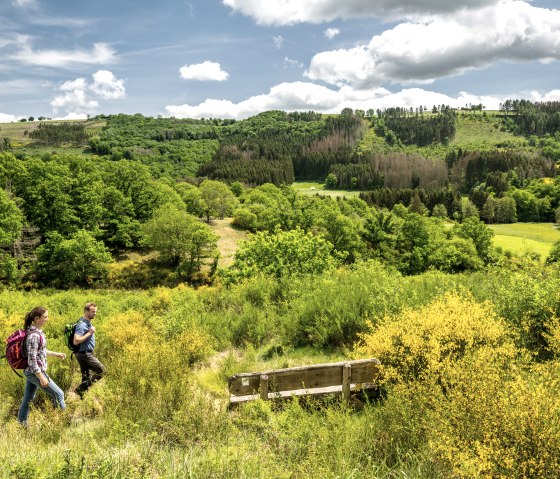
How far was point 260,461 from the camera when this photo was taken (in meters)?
4.08

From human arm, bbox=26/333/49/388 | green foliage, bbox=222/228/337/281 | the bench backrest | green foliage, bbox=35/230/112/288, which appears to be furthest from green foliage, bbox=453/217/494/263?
human arm, bbox=26/333/49/388

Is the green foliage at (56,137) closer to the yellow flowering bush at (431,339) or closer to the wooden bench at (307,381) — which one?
the wooden bench at (307,381)

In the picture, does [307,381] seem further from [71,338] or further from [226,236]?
[226,236]

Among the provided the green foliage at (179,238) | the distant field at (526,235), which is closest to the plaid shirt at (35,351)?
the green foliage at (179,238)

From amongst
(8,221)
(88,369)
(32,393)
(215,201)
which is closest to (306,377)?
(88,369)

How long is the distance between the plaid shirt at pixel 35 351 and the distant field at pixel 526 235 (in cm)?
6344

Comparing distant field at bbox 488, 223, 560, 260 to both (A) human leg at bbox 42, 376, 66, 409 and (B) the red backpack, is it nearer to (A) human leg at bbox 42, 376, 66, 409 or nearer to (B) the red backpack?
(A) human leg at bbox 42, 376, 66, 409

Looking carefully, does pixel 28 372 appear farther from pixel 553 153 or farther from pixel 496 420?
pixel 553 153

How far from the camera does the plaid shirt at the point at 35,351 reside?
6023 millimetres

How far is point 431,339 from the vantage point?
588cm

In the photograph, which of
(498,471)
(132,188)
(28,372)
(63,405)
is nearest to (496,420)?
(498,471)

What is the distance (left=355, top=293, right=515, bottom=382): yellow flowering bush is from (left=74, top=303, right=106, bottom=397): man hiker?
5.51 metres

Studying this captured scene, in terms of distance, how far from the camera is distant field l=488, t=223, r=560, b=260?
Result: 2429 inches

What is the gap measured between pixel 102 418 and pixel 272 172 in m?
126
